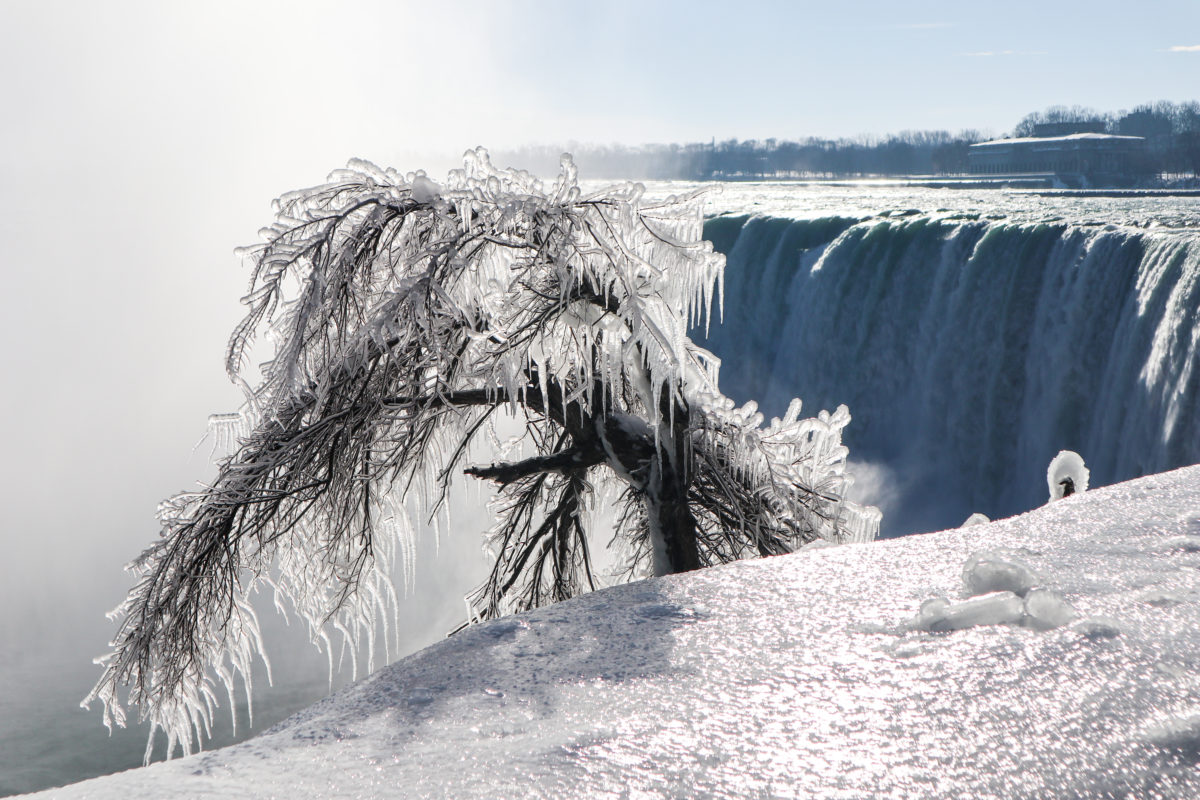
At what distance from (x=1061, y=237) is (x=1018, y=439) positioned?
3.31m

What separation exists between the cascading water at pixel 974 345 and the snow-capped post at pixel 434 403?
32.7 feet

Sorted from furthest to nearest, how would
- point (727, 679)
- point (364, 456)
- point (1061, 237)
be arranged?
point (1061, 237)
point (364, 456)
point (727, 679)

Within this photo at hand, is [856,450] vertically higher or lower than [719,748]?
lower

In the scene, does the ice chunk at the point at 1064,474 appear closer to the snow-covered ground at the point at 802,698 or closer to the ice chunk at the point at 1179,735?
the snow-covered ground at the point at 802,698

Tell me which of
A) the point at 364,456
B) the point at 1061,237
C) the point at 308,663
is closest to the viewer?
the point at 364,456

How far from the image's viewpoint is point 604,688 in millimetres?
2160

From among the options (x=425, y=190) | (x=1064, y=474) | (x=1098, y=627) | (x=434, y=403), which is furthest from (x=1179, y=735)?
(x=434, y=403)

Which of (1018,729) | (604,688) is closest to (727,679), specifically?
(604,688)

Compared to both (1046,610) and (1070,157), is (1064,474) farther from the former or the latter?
(1070,157)

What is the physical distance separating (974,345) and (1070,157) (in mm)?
31872

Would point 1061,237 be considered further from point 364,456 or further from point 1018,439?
point 364,456

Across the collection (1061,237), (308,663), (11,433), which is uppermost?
(1061,237)

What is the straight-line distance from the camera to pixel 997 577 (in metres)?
2.45

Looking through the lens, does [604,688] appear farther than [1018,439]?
No
